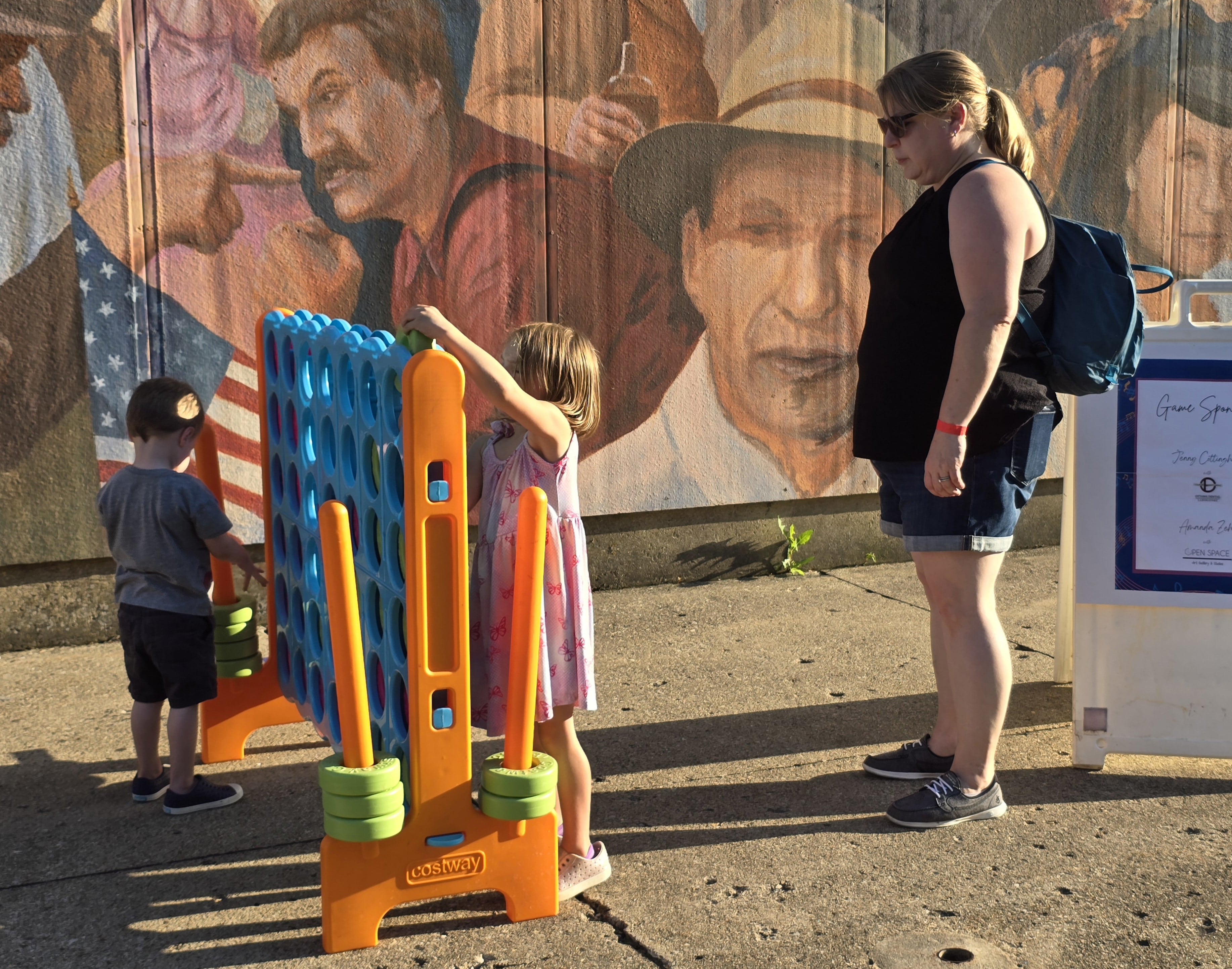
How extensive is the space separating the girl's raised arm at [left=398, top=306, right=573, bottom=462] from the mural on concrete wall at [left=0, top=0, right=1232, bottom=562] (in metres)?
2.52

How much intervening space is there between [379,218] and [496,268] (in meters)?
0.53

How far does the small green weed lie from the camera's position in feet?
20.2

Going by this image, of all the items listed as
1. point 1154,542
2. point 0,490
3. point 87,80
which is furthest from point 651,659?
point 87,80

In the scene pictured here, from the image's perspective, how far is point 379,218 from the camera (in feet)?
17.1

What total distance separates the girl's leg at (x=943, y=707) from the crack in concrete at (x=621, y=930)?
1.18 meters

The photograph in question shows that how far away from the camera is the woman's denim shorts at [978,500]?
3211 mm

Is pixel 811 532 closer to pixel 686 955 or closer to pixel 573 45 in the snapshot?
pixel 573 45

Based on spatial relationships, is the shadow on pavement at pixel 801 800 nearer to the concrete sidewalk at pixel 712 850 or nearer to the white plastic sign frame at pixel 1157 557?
the concrete sidewalk at pixel 712 850

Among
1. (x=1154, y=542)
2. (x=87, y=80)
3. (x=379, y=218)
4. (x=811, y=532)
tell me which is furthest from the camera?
(x=811, y=532)

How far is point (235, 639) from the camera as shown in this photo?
3773mm

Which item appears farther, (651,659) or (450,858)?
(651,659)

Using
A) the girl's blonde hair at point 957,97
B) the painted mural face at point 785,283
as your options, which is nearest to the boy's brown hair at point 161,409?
the girl's blonde hair at point 957,97

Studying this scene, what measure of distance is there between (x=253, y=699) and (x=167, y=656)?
1.73ft

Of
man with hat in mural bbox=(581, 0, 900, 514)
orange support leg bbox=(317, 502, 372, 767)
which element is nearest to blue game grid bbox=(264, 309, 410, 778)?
orange support leg bbox=(317, 502, 372, 767)
